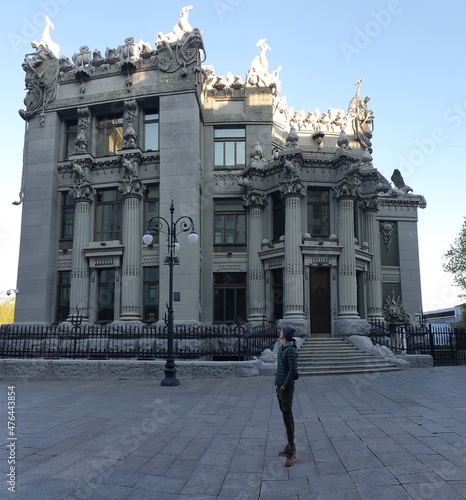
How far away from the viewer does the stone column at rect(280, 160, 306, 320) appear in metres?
23.8

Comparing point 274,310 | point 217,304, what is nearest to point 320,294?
point 274,310

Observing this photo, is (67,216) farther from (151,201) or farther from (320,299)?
(320,299)

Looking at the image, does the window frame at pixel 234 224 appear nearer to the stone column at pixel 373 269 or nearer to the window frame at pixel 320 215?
the window frame at pixel 320 215

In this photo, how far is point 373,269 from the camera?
2814 centimetres

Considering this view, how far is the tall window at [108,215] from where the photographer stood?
26.9 m

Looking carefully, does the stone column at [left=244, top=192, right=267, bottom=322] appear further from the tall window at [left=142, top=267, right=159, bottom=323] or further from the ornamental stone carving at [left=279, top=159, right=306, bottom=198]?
the tall window at [left=142, top=267, right=159, bottom=323]

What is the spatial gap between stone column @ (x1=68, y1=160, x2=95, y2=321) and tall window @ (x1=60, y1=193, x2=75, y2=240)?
124 centimetres

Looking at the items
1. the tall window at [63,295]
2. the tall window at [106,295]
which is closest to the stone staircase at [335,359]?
the tall window at [106,295]

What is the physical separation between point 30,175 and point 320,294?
740 inches

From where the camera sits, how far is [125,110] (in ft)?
88.7

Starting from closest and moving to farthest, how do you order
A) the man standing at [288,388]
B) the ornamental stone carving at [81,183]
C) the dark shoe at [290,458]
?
the dark shoe at [290,458] → the man standing at [288,388] → the ornamental stone carving at [81,183]

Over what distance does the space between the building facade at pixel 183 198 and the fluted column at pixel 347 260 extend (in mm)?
70

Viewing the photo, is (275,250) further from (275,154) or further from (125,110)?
(125,110)

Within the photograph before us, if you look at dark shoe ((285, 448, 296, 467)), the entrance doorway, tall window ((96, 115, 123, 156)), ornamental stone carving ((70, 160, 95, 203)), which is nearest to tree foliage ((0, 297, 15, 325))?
ornamental stone carving ((70, 160, 95, 203))
